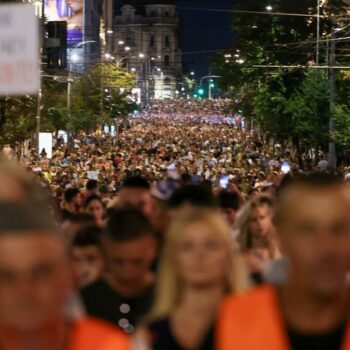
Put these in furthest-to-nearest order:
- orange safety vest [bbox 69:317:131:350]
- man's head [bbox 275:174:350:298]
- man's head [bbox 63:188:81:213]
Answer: man's head [bbox 63:188:81:213]
man's head [bbox 275:174:350:298]
orange safety vest [bbox 69:317:131:350]

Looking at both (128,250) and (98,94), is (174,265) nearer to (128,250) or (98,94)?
(128,250)

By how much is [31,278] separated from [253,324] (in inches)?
27.8

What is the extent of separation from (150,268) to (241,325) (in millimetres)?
2897

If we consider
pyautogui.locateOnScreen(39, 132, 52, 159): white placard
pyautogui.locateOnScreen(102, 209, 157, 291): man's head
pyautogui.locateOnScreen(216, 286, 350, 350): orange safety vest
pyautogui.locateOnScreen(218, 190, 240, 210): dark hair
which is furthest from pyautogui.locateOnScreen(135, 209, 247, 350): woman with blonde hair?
pyautogui.locateOnScreen(39, 132, 52, 159): white placard

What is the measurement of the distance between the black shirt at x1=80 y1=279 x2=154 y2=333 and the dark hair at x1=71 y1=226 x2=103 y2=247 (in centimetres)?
64

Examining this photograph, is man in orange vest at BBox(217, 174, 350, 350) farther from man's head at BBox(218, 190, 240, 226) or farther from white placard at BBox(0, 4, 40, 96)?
man's head at BBox(218, 190, 240, 226)

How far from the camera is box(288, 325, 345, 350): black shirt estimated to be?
2.58 m

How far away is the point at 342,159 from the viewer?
49.8 m

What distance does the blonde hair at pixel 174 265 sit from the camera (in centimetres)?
330

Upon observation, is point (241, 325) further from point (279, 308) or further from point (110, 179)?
point (110, 179)

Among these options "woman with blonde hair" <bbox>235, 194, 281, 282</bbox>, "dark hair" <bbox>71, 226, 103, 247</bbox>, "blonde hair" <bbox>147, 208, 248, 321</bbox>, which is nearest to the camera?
"blonde hair" <bbox>147, 208, 248, 321</bbox>

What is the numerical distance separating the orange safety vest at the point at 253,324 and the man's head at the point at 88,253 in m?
2.79

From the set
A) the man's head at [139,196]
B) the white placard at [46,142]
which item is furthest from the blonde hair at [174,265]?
the white placard at [46,142]

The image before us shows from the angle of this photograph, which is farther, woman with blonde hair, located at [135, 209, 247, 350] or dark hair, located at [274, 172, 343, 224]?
woman with blonde hair, located at [135, 209, 247, 350]
